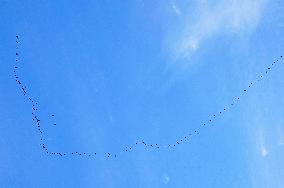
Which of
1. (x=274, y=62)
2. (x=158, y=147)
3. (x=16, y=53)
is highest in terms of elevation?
(x=16, y=53)

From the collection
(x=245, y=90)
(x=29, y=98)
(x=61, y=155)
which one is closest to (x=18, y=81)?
(x=29, y=98)

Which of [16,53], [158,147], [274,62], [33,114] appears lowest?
[158,147]

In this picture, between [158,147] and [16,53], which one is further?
[158,147]

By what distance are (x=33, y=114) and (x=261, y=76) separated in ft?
37.0

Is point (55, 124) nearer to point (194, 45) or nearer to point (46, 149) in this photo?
point (46, 149)

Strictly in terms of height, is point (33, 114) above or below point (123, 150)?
above

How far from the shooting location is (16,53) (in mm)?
17547

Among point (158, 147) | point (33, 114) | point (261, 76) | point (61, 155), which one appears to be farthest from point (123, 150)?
point (261, 76)

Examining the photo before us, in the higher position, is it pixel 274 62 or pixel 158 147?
pixel 274 62

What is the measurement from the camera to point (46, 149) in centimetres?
1867

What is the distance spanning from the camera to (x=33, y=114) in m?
18.4

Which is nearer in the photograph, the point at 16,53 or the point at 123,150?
the point at 16,53

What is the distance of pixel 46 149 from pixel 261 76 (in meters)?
11.2

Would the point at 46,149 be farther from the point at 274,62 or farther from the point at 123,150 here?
the point at 274,62
